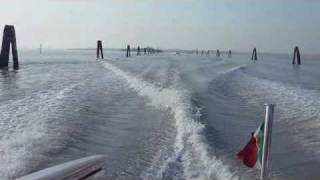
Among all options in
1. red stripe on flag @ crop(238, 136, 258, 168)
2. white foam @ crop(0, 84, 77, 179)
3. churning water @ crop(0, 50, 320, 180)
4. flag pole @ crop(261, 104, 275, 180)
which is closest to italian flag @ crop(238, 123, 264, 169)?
red stripe on flag @ crop(238, 136, 258, 168)

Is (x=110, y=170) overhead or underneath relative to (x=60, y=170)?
underneath

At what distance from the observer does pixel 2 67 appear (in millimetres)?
28094

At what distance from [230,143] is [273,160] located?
1.11m

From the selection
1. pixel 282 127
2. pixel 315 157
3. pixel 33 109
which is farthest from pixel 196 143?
pixel 33 109

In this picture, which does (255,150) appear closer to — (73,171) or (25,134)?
(73,171)

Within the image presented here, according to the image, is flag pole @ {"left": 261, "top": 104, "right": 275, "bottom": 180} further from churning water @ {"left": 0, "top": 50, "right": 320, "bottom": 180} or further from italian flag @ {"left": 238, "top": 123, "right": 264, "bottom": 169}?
churning water @ {"left": 0, "top": 50, "right": 320, "bottom": 180}

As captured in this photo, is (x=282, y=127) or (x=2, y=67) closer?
(x=282, y=127)

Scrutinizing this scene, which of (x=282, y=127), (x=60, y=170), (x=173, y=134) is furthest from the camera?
(x=282, y=127)

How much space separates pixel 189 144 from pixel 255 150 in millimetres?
2904

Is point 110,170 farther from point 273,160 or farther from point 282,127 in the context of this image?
point 282,127

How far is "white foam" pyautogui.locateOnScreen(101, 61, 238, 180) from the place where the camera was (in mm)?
6418

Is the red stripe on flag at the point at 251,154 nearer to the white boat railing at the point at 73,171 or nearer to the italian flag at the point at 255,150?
the italian flag at the point at 255,150

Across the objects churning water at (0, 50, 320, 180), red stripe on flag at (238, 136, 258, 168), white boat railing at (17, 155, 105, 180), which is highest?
red stripe on flag at (238, 136, 258, 168)

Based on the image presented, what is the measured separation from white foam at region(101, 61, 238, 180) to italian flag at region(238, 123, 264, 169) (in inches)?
49.6
